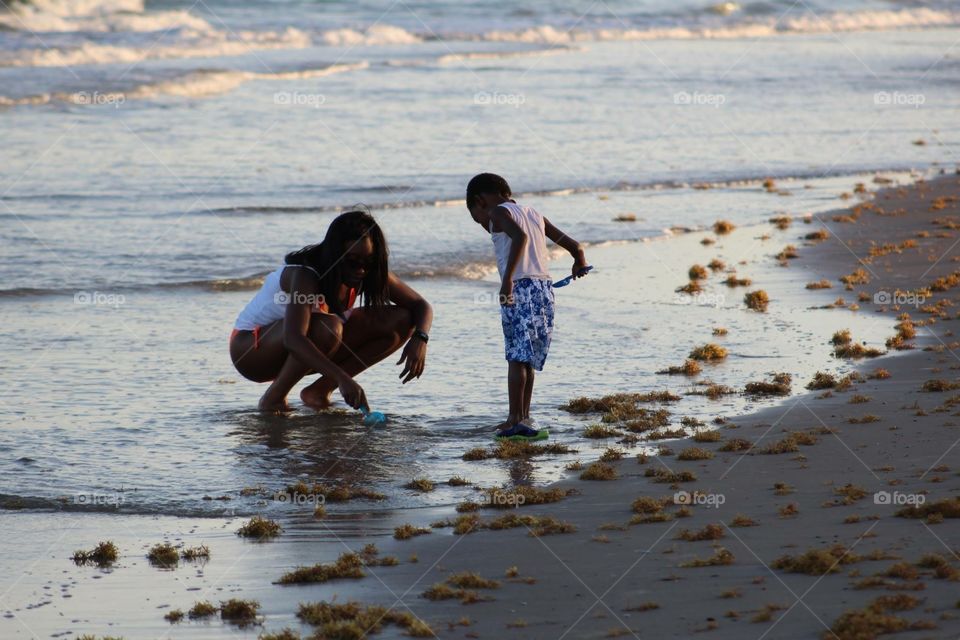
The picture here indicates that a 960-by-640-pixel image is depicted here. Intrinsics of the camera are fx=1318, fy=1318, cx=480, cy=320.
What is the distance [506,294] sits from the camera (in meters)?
6.97

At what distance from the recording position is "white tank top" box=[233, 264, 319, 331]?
745 cm

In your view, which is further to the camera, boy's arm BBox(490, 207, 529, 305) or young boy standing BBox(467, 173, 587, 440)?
young boy standing BBox(467, 173, 587, 440)

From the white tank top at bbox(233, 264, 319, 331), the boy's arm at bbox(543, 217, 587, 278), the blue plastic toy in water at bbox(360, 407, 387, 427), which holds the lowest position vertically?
the blue plastic toy in water at bbox(360, 407, 387, 427)

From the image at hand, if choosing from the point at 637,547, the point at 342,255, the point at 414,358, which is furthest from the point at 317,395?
the point at 637,547

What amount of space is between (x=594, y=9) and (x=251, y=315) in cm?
5030

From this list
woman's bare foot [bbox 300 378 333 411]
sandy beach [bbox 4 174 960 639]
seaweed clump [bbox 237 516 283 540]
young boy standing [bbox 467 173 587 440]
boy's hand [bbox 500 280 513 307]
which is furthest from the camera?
woman's bare foot [bbox 300 378 333 411]

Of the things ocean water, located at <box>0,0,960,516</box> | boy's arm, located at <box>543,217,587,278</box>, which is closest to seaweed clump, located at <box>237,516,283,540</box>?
ocean water, located at <box>0,0,960,516</box>

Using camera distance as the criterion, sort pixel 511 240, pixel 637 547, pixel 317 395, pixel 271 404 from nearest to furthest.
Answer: pixel 637 547 → pixel 511 240 → pixel 271 404 → pixel 317 395

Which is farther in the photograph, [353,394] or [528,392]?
[528,392]

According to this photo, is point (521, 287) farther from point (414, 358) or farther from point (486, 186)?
point (414, 358)

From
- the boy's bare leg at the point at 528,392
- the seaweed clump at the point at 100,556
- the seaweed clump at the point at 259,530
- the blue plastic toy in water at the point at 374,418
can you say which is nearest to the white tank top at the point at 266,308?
the blue plastic toy in water at the point at 374,418

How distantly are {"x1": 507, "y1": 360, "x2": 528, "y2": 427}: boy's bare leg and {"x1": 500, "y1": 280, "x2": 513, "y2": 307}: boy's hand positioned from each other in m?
0.33

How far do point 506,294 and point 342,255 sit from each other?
918mm

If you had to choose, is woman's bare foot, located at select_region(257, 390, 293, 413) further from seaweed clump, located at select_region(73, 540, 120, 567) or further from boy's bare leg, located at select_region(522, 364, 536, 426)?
seaweed clump, located at select_region(73, 540, 120, 567)
